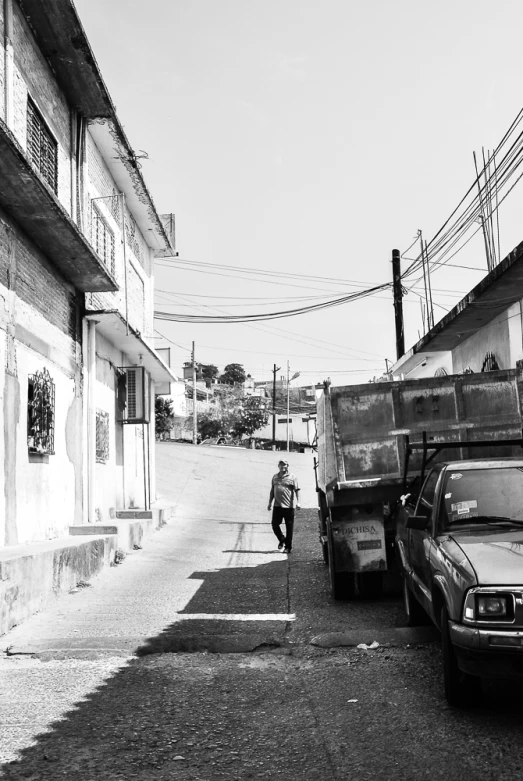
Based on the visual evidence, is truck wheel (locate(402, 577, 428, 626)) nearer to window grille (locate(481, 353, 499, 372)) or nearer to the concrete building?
the concrete building

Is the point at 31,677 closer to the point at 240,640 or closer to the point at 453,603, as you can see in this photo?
the point at 240,640

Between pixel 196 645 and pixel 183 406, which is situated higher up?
pixel 183 406

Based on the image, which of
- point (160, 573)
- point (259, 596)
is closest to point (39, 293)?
point (160, 573)

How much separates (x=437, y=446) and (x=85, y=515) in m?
8.34

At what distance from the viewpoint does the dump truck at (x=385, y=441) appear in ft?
29.3

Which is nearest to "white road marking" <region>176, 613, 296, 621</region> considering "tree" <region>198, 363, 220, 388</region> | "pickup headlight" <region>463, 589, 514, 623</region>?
"pickup headlight" <region>463, 589, 514, 623</region>

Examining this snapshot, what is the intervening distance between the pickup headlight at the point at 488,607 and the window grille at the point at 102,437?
11.7 meters

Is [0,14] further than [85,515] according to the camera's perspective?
No

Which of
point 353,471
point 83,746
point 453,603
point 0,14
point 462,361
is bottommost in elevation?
point 83,746

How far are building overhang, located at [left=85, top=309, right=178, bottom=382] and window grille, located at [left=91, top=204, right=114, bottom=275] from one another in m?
1.30

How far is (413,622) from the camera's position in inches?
293

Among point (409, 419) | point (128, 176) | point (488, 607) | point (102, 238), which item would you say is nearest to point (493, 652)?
point (488, 607)

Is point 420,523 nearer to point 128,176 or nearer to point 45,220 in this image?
point 45,220

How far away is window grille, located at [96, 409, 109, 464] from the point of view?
51.4 ft
